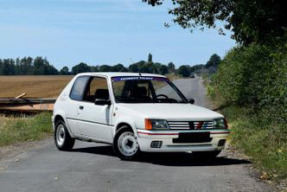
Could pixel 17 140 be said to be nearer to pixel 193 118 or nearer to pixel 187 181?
pixel 193 118

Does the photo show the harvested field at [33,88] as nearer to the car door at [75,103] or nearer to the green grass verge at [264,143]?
the green grass verge at [264,143]

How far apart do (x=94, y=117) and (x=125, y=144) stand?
3.72 feet

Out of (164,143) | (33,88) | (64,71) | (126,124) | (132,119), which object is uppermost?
(132,119)

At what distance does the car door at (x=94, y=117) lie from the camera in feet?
37.8

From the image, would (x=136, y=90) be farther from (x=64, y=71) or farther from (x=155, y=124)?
(x=64, y=71)

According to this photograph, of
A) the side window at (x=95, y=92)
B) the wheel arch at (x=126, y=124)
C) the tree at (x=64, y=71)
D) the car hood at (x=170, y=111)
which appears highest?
the side window at (x=95, y=92)

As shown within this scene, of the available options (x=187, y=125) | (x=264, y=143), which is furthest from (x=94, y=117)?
(x=264, y=143)

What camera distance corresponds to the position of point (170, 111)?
1091cm

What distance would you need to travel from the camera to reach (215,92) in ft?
132

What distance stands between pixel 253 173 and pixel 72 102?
453 cm

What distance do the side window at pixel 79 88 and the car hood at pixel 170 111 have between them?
1.57 metres

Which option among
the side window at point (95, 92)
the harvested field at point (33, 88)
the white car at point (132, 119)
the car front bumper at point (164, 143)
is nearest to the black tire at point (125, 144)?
the white car at point (132, 119)

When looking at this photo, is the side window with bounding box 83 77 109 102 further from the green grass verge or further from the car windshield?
the green grass verge

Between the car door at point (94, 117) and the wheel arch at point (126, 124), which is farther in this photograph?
the car door at point (94, 117)
